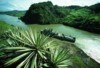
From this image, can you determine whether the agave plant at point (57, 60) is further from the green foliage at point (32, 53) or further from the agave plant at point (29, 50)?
the agave plant at point (29, 50)

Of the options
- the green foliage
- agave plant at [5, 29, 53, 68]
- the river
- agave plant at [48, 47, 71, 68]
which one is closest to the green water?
the river

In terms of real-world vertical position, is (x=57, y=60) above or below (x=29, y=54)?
below

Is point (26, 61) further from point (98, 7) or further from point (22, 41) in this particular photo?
point (98, 7)

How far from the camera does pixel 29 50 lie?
7898 millimetres

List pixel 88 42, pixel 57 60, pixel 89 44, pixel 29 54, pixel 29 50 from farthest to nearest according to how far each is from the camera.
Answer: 1. pixel 88 42
2. pixel 89 44
3. pixel 57 60
4. pixel 29 50
5. pixel 29 54

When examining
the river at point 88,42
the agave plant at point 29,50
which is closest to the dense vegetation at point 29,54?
the agave plant at point 29,50

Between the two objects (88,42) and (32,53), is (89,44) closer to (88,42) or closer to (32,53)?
(88,42)

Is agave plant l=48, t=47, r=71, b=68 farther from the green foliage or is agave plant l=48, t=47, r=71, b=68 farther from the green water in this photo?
the green water

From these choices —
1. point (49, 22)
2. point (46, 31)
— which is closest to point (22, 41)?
point (46, 31)

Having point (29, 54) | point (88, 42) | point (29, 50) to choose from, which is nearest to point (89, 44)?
point (88, 42)

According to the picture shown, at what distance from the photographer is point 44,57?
802cm

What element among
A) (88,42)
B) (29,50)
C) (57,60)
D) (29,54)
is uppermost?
(29,50)

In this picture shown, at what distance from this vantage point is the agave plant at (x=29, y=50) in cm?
745

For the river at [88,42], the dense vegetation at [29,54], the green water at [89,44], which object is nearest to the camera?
the dense vegetation at [29,54]
